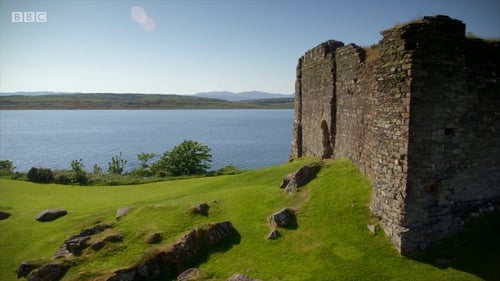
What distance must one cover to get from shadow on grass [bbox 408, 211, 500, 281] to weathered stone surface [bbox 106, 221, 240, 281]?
7420 millimetres

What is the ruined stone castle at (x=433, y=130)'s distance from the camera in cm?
1282

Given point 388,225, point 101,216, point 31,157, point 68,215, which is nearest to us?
point 388,225

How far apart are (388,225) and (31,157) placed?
85524 mm

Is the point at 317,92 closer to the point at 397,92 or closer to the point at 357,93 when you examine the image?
the point at 357,93

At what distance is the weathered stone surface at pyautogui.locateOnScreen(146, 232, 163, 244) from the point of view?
54.5ft

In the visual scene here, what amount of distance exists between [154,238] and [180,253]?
7.35 ft

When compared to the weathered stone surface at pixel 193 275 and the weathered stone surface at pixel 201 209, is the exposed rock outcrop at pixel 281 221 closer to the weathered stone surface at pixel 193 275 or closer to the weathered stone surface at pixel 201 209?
the weathered stone surface at pixel 193 275

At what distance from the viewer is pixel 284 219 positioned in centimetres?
1583

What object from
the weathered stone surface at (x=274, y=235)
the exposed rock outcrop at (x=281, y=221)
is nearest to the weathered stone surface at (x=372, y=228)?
the exposed rock outcrop at (x=281, y=221)

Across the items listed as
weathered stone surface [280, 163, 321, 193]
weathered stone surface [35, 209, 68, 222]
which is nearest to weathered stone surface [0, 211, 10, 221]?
weathered stone surface [35, 209, 68, 222]

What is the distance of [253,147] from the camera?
3605 inches

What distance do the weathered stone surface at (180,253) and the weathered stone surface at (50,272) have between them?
3.32 metres

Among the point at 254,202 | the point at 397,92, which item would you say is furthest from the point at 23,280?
the point at 397,92

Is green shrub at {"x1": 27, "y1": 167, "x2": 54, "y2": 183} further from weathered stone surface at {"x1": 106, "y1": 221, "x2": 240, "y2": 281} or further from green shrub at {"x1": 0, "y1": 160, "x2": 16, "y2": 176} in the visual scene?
weathered stone surface at {"x1": 106, "y1": 221, "x2": 240, "y2": 281}
